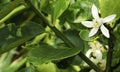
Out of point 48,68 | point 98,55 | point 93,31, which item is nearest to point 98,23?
point 93,31

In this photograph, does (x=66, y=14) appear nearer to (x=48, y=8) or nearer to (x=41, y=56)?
(x=48, y=8)

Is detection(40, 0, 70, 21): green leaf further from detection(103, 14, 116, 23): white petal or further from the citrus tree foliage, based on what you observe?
detection(103, 14, 116, 23): white petal

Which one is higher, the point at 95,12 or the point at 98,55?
the point at 95,12

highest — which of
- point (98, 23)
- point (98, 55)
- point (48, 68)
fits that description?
point (98, 23)

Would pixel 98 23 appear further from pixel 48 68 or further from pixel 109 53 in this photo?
pixel 48 68

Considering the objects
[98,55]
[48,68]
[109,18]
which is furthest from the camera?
[48,68]

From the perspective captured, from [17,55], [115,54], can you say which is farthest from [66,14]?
[17,55]
